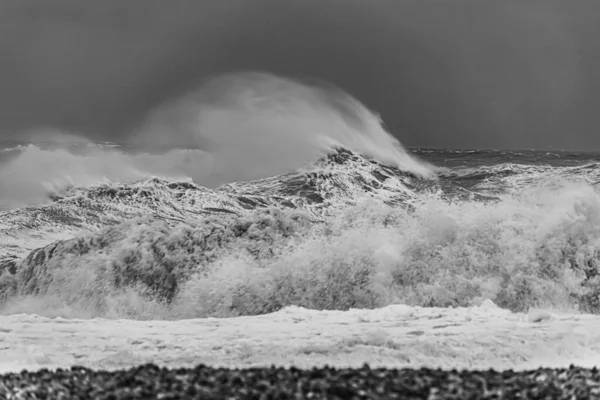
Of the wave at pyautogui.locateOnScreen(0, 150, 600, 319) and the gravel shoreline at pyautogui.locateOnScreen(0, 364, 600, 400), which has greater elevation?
the wave at pyautogui.locateOnScreen(0, 150, 600, 319)

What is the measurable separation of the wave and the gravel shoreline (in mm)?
5168

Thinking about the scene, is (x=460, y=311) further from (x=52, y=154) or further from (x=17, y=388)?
(x=52, y=154)

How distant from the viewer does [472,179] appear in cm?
3142

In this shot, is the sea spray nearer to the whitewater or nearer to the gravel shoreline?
the whitewater

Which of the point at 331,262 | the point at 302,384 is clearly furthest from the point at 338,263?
the point at 302,384

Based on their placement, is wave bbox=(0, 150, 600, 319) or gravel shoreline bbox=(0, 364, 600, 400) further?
wave bbox=(0, 150, 600, 319)

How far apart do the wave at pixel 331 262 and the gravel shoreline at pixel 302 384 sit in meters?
5.17

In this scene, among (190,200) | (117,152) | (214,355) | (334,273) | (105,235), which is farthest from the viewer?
(117,152)

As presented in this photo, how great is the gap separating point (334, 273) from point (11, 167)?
2619 cm

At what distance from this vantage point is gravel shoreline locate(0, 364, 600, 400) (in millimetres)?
5832

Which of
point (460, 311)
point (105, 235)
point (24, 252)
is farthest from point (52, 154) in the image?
point (460, 311)

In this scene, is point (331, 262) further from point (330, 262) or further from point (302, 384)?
point (302, 384)

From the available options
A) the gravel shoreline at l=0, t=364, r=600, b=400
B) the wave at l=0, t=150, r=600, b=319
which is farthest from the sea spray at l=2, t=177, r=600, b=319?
the gravel shoreline at l=0, t=364, r=600, b=400

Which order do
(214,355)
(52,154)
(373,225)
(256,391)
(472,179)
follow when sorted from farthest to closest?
(52,154) → (472,179) → (373,225) → (214,355) → (256,391)
